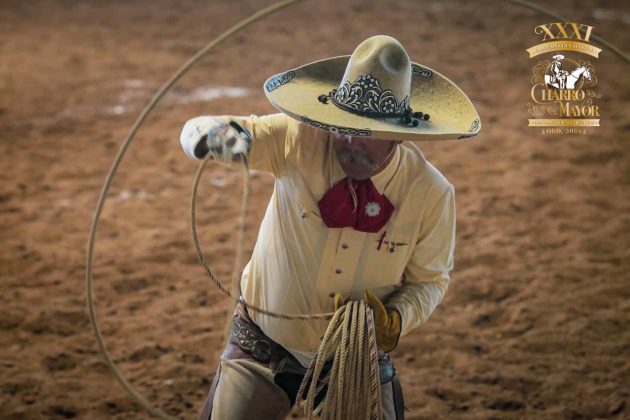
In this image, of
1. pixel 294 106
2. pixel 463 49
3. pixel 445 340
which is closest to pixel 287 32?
pixel 463 49

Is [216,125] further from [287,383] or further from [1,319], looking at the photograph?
[1,319]

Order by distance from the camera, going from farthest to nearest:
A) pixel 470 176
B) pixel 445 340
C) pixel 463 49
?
pixel 463 49 < pixel 470 176 < pixel 445 340

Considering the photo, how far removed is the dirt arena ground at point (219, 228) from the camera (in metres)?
4.41

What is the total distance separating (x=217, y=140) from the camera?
271 centimetres

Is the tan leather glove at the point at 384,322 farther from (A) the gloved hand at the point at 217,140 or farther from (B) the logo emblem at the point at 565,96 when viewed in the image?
(B) the logo emblem at the point at 565,96

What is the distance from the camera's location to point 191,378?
4.41 meters

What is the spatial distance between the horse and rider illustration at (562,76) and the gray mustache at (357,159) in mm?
4421

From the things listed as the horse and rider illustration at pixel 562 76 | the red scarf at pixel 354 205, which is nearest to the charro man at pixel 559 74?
the horse and rider illustration at pixel 562 76

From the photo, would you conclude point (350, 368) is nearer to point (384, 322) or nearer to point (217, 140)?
point (384, 322)

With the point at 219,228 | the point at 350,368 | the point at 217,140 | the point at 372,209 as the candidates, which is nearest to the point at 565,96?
the point at 219,228

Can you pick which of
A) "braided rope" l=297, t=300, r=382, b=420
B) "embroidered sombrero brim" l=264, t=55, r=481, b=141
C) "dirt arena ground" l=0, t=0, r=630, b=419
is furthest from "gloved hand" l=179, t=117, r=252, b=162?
"dirt arena ground" l=0, t=0, r=630, b=419

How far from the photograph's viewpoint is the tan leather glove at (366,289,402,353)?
291 centimetres

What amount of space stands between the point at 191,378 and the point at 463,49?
580cm

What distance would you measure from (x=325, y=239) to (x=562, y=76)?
4.84 metres
